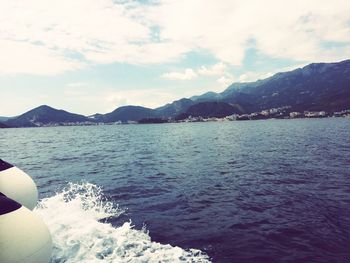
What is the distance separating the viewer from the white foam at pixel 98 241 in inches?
577

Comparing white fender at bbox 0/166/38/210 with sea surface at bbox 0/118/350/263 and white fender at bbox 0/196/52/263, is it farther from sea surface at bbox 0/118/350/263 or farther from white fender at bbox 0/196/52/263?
white fender at bbox 0/196/52/263

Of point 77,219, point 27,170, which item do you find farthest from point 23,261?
point 27,170

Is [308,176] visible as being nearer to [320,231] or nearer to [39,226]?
[320,231]

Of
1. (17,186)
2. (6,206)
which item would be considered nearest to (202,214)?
(17,186)

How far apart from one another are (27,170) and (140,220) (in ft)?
103

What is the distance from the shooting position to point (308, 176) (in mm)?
32938

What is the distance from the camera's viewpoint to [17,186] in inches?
526

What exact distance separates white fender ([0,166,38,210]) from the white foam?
3.21 m

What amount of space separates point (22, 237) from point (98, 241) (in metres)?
7.80

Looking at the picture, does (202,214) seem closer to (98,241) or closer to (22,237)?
(98,241)

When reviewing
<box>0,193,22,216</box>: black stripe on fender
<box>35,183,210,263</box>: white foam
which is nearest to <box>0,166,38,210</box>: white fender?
<box>35,183,210,263</box>: white foam

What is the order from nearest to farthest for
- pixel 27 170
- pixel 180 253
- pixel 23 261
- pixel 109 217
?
1. pixel 23 261
2. pixel 180 253
3. pixel 109 217
4. pixel 27 170

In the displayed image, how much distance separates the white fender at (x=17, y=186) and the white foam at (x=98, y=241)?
3.21 meters

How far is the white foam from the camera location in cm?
1465
